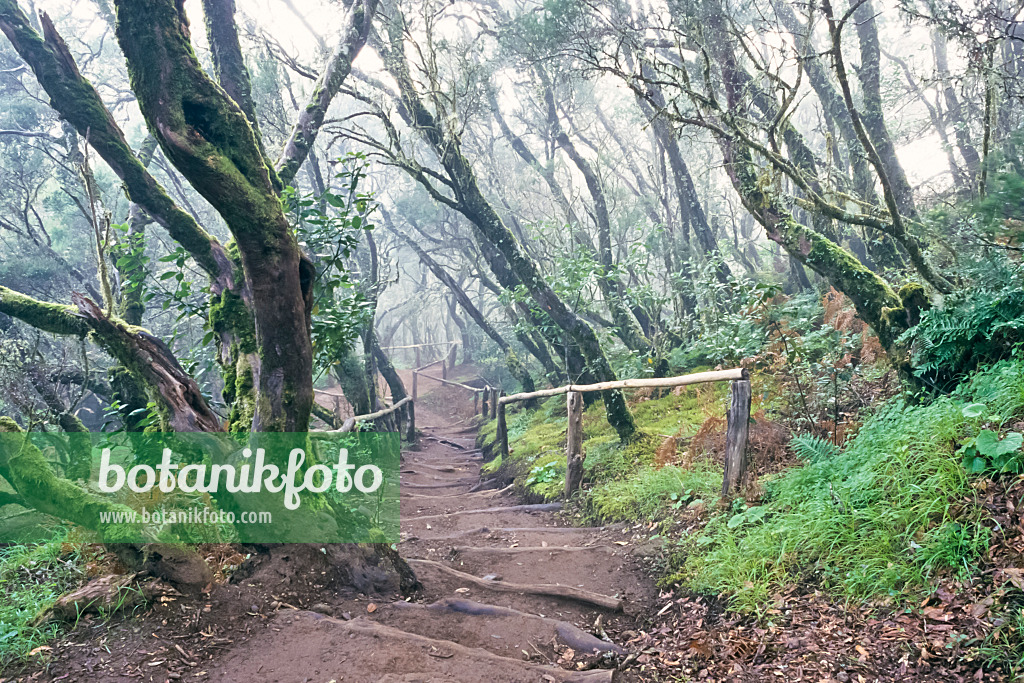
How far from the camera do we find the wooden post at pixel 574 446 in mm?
6520

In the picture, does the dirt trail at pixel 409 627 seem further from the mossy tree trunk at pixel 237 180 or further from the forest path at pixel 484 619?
the mossy tree trunk at pixel 237 180

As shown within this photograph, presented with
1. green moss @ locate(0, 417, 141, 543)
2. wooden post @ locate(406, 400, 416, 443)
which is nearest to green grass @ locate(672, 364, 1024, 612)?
green moss @ locate(0, 417, 141, 543)

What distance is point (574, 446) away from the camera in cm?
651

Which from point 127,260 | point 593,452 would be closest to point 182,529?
point 127,260

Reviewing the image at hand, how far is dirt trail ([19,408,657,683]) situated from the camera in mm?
2799

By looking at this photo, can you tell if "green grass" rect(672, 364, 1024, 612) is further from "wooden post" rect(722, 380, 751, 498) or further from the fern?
"wooden post" rect(722, 380, 751, 498)

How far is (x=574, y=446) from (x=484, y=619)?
309 cm

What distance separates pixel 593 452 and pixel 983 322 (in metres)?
4.24

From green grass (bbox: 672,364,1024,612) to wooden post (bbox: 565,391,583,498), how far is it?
2351 mm

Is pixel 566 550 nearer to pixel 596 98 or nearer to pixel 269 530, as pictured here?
pixel 269 530

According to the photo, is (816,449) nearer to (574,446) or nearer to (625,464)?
(625,464)

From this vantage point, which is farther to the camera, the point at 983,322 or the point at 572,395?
the point at 572,395

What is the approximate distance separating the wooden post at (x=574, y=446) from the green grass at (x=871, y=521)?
7.71 ft

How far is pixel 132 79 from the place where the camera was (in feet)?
10.3
